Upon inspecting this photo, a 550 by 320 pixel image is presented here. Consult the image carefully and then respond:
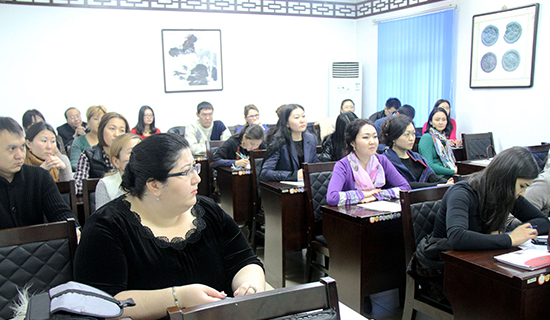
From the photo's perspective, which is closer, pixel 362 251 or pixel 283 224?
pixel 362 251

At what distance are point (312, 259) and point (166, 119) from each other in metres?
4.52

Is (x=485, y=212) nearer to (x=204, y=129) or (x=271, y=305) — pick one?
(x=271, y=305)

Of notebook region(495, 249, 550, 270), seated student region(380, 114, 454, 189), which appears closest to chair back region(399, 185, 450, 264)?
notebook region(495, 249, 550, 270)

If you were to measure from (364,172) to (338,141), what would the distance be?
96 centimetres

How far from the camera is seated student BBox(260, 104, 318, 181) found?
3.45 meters

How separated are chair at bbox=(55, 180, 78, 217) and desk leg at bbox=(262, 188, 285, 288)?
129cm

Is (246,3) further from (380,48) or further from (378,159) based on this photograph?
(378,159)

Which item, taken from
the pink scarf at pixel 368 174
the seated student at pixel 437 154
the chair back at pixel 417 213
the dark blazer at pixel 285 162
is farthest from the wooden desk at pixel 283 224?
the seated student at pixel 437 154

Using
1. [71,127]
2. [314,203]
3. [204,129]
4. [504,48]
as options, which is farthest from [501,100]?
[71,127]

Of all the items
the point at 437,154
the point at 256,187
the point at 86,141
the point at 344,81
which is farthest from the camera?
the point at 344,81

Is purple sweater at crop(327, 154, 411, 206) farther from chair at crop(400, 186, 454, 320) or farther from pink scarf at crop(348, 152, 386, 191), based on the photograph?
chair at crop(400, 186, 454, 320)

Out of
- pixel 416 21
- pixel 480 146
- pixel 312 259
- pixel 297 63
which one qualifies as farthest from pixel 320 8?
pixel 312 259

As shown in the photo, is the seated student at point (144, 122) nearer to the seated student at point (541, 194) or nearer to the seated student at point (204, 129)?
the seated student at point (204, 129)

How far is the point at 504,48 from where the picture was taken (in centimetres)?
534
